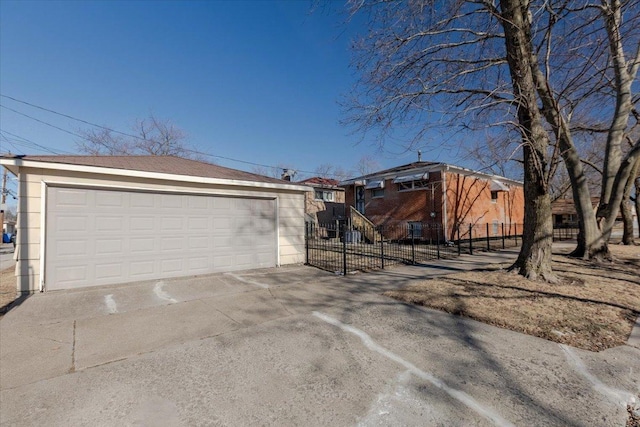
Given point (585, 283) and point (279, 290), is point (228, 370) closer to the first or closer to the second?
point (279, 290)

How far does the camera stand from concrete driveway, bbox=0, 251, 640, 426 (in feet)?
7.62

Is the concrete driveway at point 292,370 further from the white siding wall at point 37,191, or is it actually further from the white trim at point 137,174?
the white trim at point 137,174

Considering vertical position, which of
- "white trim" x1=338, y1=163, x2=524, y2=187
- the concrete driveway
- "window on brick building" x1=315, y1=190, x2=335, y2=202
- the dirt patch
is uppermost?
"white trim" x1=338, y1=163, x2=524, y2=187

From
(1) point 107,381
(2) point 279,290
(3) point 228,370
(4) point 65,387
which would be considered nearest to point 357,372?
(3) point 228,370

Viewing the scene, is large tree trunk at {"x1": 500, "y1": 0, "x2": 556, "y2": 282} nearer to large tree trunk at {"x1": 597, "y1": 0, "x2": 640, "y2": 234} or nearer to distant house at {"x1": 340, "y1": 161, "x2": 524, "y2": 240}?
large tree trunk at {"x1": 597, "y1": 0, "x2": 640, "y2": 234}

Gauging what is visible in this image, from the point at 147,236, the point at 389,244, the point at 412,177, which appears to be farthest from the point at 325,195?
the point at 147,236

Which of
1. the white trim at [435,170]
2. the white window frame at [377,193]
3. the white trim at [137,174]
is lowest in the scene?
the white trim at [137,174]

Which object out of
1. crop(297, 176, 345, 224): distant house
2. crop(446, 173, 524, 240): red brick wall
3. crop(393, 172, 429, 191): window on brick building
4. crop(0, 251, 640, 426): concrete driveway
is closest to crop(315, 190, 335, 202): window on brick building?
crop(297, 176, 345, 224): distant house

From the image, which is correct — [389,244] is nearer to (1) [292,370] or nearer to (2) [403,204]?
(2) [403,204]

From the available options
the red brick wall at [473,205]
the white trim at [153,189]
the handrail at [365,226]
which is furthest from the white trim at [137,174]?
the red brick wall at [473,205]

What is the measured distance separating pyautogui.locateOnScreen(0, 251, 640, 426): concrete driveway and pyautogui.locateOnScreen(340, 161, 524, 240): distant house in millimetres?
11939

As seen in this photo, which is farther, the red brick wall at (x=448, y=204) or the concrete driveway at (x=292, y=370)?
the red brick wall at (x=448, y=204)

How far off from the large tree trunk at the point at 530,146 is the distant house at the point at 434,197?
832cm

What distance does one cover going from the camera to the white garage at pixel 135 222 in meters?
6.00
